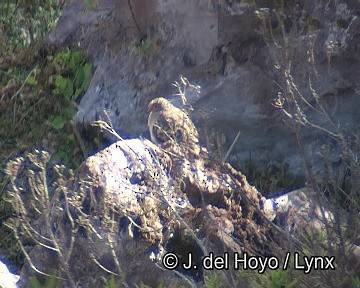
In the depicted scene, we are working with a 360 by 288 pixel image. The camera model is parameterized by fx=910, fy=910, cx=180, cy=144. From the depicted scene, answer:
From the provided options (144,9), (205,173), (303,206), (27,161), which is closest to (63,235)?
(205,173)

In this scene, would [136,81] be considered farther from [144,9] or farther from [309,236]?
[309,236]

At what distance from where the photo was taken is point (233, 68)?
515cm

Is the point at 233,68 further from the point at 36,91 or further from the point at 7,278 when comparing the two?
the point at 7,278

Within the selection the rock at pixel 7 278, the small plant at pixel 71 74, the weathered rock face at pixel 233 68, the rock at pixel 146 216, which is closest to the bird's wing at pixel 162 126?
the rock at pixel 146 216

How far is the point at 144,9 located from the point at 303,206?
5.79ft

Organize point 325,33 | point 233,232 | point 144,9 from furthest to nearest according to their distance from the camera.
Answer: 1. point 144,9
2. point 325,33
3. point 233,232

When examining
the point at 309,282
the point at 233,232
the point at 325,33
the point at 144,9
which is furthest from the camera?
the point at 144,9

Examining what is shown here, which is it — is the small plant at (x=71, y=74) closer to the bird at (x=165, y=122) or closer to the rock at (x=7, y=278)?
the bird at (x=165, y=122)

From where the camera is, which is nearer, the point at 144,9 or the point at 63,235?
the point at 63,235

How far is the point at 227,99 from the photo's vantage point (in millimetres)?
5172

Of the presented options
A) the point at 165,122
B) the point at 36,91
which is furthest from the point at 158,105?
the point at 36,91

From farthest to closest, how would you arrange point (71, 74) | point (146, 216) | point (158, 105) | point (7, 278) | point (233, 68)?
1. point (71, 74)
2. point (233, 68)
3. point (158, 105)
4. point (7, 278)
5. point (146, 216)

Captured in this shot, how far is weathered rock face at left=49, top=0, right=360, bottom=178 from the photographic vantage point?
502 cm

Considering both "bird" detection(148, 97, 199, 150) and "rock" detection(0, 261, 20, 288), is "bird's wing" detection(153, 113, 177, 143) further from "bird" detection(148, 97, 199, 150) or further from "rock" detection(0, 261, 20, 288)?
"rock" detection(0, 261, 20, 288)
